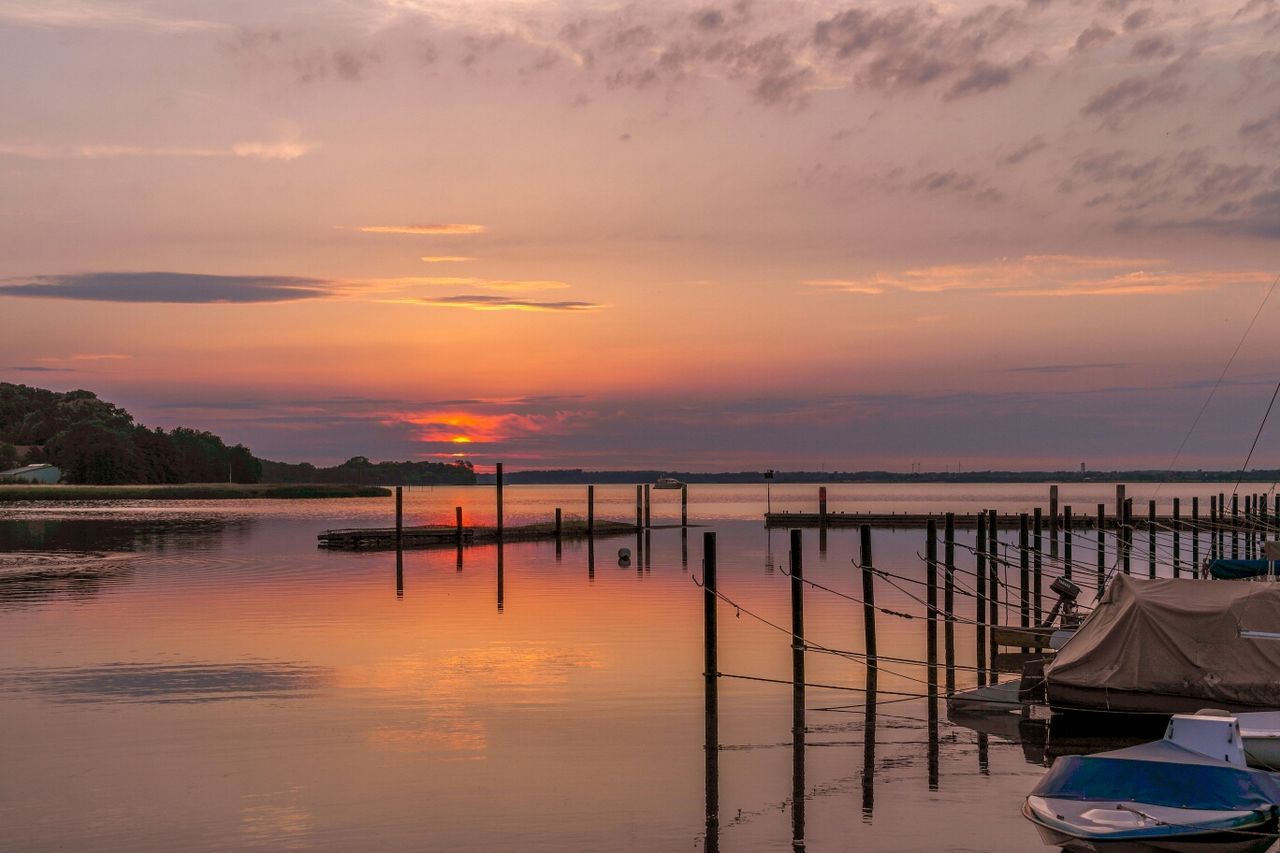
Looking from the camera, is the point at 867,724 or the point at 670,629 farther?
the point at 670,629

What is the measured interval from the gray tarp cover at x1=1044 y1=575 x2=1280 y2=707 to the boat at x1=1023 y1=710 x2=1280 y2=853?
493 centimetres

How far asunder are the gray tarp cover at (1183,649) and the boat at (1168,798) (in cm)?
493

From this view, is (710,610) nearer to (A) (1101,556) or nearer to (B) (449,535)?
(A) (1101,556)

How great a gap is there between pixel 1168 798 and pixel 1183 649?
6614mm

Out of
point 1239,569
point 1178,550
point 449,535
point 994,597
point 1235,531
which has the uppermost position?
point 1239,569

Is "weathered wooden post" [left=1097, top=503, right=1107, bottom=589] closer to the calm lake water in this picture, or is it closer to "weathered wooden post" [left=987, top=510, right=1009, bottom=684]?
"weathered wooden post" [left=987, top=510, right=1009, bottom=684]

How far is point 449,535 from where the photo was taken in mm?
83562

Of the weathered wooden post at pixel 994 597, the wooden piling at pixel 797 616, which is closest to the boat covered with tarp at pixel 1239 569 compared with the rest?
the weathered wooden post at pixel 994 597

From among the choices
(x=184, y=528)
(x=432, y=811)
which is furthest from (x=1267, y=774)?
(x=184, y=528)

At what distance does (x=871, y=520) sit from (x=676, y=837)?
273 feet

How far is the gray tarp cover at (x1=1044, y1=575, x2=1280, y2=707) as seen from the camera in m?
23.0

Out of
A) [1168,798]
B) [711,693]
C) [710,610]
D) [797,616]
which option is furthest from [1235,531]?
[1168,798]

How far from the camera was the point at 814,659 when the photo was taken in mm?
33906

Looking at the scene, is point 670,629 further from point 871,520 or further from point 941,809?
point 871,520
